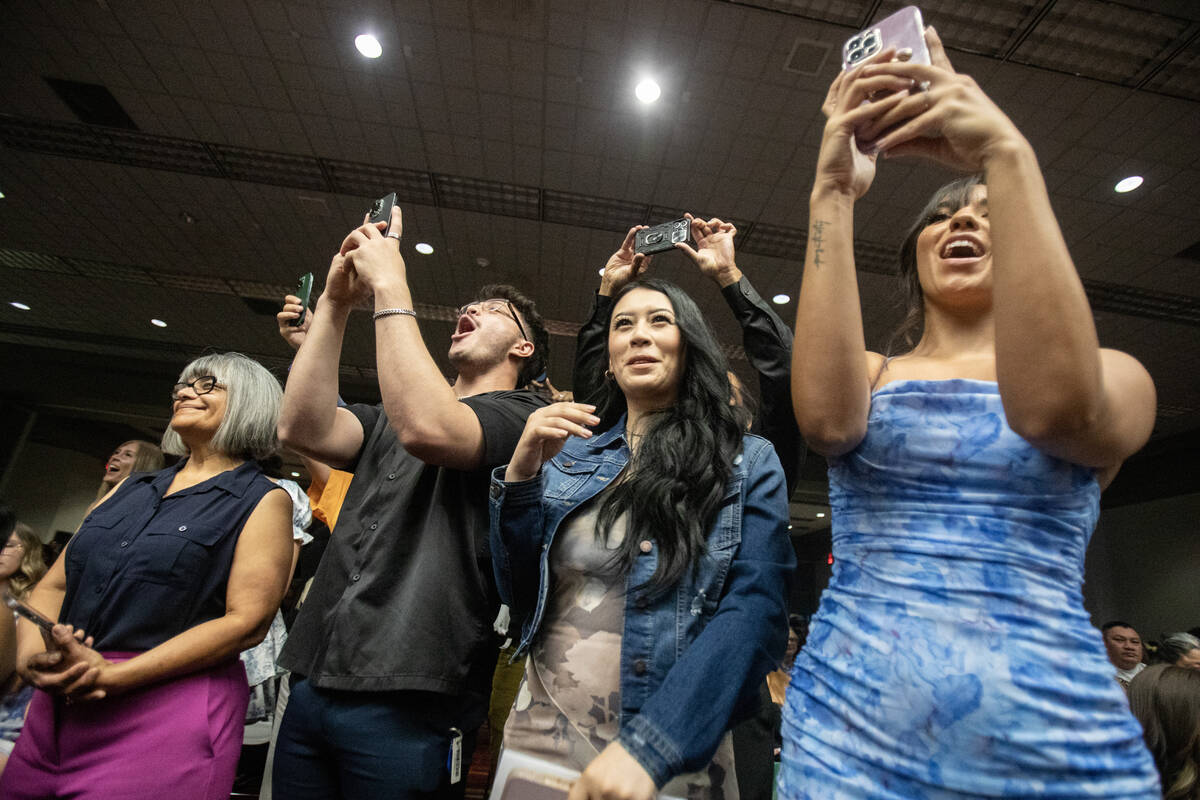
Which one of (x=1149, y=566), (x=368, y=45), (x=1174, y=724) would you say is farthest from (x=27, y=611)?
(x=1149, y=566)

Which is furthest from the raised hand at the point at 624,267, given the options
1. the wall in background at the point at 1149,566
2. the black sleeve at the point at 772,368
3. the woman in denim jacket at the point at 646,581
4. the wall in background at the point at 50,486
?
the wall in background at the point at 50,486

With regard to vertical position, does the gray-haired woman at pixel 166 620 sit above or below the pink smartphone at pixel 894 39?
below

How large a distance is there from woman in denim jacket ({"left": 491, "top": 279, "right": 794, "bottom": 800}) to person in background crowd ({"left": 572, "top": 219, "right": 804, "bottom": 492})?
333 millimetres

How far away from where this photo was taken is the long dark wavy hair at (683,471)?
3.11ft

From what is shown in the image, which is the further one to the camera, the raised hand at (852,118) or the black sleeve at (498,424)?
Result: the black sleeve at (498,424)

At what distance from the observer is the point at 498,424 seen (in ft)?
4.15

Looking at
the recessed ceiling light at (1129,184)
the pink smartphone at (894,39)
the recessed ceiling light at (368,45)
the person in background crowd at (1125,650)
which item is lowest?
the person in background crowd at (1125,650)

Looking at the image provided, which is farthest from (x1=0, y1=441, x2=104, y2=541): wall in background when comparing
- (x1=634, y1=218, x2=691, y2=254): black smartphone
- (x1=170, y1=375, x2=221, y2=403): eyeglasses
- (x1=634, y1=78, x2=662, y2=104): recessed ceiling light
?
(x1=634, y1=218, x2=691, y2=254): black smartphone

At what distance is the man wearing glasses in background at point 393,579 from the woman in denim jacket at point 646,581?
0.54 ft

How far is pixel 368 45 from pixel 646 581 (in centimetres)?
424

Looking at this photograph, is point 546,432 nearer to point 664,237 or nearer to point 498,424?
point 498,424

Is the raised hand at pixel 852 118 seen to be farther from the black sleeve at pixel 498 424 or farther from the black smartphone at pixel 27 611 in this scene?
the black smartphone at pixel 27 611

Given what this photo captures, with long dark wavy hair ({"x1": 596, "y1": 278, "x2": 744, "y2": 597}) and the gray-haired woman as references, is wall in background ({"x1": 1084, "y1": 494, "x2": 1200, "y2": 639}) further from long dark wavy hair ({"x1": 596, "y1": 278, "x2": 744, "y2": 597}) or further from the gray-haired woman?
the gray-haired woman

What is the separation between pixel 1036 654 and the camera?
1.97 ft
